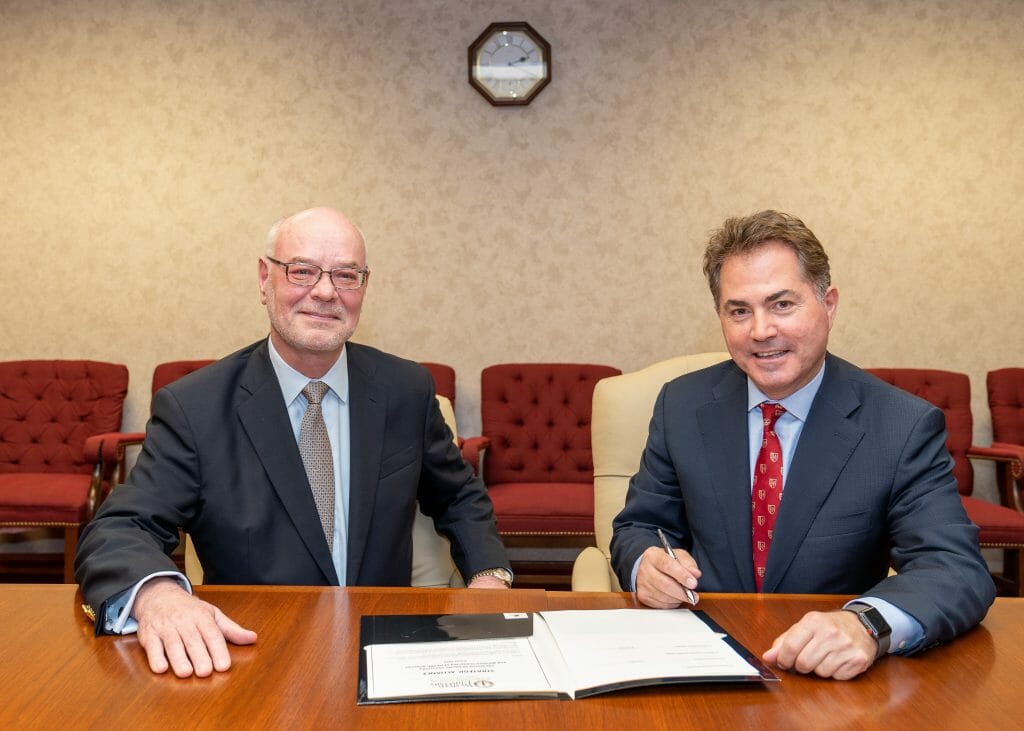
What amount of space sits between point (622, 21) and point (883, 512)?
3.92 metres

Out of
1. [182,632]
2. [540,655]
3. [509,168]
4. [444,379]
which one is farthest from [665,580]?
[509,168]

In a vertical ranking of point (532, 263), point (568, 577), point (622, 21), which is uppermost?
point (622, 21)

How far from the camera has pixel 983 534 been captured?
12.9 ft

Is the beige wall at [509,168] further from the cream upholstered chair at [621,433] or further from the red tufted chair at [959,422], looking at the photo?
the cream upholstered chair at [621,433]

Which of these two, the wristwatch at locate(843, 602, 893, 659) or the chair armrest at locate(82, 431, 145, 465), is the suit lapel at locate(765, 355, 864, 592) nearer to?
the wristwatch at locate(843, 602, 893, 659)

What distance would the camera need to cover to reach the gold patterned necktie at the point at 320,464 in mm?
2051

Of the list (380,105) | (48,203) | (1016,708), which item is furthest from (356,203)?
(1016,708)

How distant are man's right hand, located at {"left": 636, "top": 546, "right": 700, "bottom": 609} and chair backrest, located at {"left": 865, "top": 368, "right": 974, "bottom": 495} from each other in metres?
3.46

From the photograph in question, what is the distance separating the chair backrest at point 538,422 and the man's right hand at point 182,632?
329cm

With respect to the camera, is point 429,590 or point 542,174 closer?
point 429,590

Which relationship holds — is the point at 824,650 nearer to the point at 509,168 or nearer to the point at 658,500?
the point at 658,500

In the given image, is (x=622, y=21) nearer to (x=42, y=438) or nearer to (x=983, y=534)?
(x=983, y=534)

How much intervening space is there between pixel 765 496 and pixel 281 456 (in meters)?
1.06

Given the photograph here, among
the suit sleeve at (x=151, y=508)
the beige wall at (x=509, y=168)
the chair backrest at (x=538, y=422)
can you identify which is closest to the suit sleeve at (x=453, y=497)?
the suit sleeve at (x=151, y=508)
